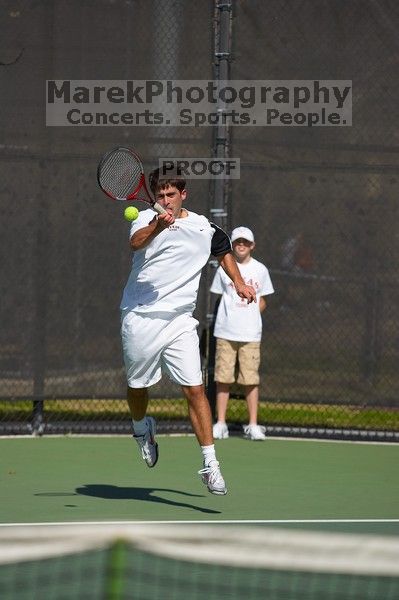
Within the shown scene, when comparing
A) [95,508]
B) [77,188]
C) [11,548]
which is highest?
[77,188]

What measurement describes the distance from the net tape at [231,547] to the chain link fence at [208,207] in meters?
6.01

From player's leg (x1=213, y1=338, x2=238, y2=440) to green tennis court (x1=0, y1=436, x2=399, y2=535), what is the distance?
0.13 meters

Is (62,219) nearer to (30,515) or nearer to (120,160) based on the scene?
(120,160)

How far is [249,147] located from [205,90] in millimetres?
506

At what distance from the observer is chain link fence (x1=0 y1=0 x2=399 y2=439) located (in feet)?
29.3

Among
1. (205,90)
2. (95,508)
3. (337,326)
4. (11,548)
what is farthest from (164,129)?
(11,548)

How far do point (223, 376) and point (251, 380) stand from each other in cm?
20

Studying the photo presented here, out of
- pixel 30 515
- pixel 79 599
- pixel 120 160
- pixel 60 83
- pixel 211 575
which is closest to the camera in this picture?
pixel 79 599

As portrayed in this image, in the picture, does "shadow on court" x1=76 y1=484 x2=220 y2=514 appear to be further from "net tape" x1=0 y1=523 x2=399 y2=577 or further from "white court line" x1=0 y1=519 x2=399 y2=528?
"net tape" x1=0 y1=523 x2=399 y2=577

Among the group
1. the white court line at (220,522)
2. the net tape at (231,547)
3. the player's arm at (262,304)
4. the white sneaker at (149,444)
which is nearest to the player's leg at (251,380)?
the player's arm at (262,304)

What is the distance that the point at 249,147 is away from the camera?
9.16m

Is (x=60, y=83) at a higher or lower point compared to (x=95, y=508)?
higher

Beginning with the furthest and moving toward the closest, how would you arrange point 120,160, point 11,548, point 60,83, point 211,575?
point 60,83
point 120,160
point 211,575
point 11,548

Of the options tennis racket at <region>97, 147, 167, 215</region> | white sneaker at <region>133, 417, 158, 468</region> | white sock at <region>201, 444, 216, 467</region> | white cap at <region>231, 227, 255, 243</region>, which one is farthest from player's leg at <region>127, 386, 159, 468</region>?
white cap at <region>231, 227, 255, 243</region>
